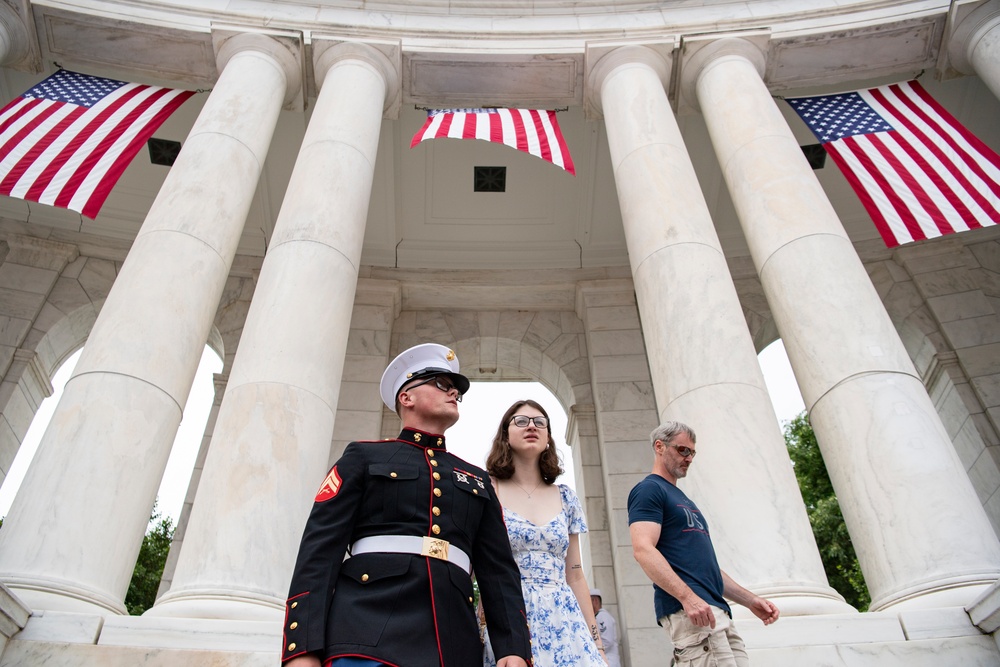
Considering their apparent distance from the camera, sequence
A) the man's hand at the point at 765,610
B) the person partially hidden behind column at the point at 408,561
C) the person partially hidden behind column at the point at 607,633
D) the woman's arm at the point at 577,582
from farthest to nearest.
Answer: the person partially hidden behind column at the point at 607,633 → the man's hand at the point at 765,610 → the woman's arm at the point at 577,582 → the person partially hidden behind column at the point at 408,561

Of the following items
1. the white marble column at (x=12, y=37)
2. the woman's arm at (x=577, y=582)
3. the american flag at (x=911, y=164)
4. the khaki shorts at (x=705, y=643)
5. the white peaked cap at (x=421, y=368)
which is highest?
the white marble column at (x=12, y=37)

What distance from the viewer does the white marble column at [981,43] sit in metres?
15.0

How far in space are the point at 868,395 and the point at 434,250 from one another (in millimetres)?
16094

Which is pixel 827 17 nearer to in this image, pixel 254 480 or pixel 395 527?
pixel 254 480

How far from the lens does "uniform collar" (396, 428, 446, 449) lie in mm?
4867

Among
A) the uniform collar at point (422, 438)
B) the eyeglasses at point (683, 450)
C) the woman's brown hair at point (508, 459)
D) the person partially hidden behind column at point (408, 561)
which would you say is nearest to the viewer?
the person partially hidden behind column at point (408, 561)

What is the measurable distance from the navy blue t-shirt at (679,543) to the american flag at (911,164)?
940 centimetres

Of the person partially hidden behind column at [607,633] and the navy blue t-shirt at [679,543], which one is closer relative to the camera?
the navy blue t-shirt at [679,543]

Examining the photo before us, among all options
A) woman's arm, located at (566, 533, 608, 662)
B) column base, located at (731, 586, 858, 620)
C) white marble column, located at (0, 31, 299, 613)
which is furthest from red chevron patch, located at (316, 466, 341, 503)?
column base, located at (731, 586, 858, 620)

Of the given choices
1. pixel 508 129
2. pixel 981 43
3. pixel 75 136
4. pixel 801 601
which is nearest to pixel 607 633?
pixel 801 601

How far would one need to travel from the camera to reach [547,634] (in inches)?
199

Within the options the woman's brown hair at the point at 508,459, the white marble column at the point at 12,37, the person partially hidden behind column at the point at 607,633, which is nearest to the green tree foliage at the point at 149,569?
the white marble column at the point at 12,37

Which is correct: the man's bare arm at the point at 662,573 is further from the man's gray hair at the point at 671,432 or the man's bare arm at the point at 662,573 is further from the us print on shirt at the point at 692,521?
the man's gray hair at the point at 671,432

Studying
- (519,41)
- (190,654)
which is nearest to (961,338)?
(519,41)
